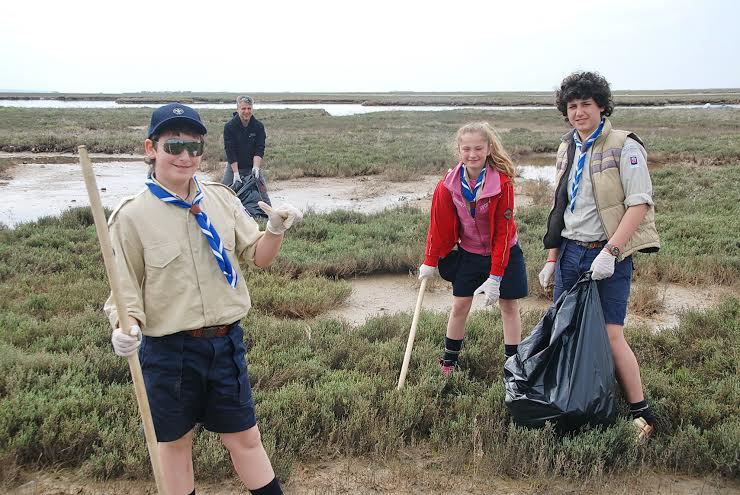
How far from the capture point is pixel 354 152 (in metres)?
21.1

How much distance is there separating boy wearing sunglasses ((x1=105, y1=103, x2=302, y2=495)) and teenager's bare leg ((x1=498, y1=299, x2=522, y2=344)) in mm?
2304

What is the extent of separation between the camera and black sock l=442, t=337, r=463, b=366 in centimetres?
452

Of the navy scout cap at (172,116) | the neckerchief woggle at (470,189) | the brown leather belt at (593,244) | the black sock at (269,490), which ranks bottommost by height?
the black sock at (269,490)

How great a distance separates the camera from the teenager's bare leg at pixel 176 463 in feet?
8.24

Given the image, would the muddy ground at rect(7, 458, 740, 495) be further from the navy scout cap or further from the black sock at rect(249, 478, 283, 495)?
the navy scout cap

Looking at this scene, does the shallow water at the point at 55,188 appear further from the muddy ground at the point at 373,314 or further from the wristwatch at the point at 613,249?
the wristwatch at the point at 613,249

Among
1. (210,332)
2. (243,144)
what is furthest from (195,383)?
(243,144)

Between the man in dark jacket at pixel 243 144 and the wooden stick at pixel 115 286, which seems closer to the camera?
the wooden stick at pixel 115 286

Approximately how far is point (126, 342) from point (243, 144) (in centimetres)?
785

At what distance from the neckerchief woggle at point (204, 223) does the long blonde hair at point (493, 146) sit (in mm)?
2141

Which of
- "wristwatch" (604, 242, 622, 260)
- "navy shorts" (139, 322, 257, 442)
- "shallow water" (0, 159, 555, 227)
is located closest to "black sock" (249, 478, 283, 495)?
"navy shorts" (139, 322, 257, 442)

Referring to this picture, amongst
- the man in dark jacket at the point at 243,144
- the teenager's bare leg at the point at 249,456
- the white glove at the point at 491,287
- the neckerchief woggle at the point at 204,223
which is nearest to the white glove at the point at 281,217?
the neckerchief woggle at the point at 204,223

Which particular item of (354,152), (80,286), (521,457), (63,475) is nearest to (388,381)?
(521,457)

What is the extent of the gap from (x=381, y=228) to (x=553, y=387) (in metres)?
6.29
